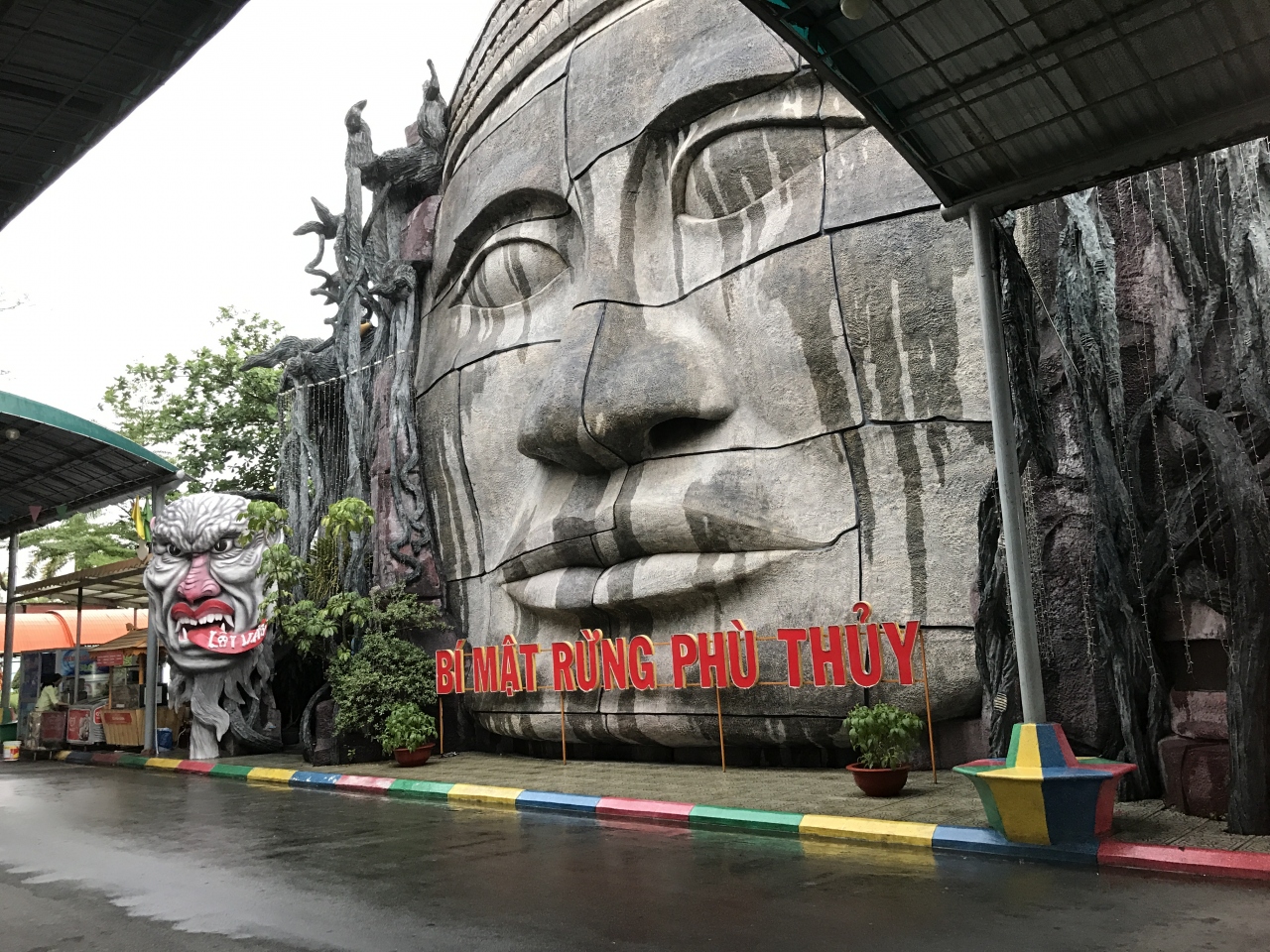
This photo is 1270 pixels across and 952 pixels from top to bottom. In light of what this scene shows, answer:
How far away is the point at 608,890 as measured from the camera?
5.40 metres

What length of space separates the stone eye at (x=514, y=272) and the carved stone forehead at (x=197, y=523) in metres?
4.99

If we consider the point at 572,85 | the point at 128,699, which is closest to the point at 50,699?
the point at 128,699

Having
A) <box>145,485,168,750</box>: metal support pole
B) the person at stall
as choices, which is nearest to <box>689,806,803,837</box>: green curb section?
<box>145,485,168,750</box>: metal support pole

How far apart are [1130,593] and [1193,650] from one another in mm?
486

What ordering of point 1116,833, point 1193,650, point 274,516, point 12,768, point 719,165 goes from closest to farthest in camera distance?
point 1116,833
point 1193,650
point 719,165
point 274,516
point 12,768

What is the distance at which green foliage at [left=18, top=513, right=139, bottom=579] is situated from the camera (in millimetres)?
29141

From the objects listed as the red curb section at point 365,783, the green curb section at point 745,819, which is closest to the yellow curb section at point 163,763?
the red curb section at point 365,783

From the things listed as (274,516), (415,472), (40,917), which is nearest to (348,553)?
(274,516)

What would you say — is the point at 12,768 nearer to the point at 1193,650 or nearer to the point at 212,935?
the point at 212,935

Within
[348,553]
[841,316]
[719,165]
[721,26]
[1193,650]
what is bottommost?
[1193,650]

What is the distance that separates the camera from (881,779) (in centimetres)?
747

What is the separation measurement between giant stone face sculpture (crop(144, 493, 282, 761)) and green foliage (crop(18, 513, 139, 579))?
1670cm

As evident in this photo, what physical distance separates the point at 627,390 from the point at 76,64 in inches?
226

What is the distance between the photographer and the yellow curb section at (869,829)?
6.37 metres
